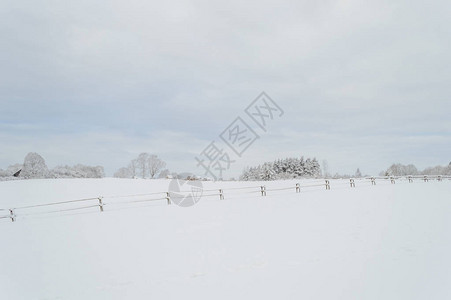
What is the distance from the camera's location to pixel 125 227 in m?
12.3

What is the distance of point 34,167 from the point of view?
150ft

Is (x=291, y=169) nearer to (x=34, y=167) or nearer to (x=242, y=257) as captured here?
(x=34, y=167)

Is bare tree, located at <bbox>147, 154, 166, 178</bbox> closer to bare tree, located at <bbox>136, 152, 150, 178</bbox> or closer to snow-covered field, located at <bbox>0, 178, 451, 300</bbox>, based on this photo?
bare tree, located at <bbox>136, 152, 150, 178</bbox>

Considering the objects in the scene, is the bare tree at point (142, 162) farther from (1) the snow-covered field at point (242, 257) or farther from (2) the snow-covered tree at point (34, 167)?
(1) the snow-covered field at point (242, 257)

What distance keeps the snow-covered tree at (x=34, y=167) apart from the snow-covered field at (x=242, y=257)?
39019mm

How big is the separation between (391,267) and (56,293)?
8001mm

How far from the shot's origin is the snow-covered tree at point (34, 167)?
4541 centimetres

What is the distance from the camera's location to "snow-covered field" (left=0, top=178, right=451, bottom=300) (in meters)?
5.69

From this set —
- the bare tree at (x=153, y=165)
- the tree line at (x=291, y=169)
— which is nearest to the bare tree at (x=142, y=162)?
the bare tree at (x=153, y=165)

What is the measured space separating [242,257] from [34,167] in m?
51.0

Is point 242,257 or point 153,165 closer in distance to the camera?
point 242,257

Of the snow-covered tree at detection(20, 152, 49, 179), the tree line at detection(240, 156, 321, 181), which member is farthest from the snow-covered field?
the tree line at detection(240, 156, 321, 181)

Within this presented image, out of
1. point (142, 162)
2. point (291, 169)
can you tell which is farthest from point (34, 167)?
point (291, 169)

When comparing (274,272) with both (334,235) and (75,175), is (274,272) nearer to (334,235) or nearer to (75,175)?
(334,235)
